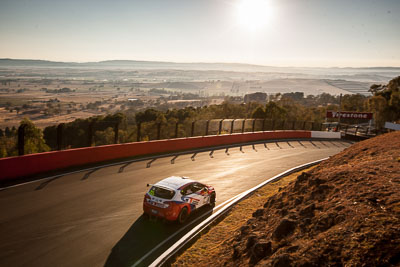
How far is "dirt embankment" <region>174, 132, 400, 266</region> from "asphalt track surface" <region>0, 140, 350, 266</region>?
68.8 inches

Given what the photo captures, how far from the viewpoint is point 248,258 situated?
5.91 metres

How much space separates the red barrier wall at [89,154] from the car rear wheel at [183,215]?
861 centimetres

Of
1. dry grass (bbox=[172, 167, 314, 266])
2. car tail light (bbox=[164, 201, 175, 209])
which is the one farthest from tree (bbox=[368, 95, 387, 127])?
car tail light (bbox=[164, 201, 175, 209])

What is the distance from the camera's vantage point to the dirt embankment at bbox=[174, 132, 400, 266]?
4.73 metres

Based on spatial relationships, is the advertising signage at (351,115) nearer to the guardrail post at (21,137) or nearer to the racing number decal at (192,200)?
the racing number decal at (192,200)

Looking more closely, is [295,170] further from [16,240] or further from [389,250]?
[16,240]

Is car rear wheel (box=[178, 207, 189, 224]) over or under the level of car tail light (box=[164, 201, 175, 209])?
under

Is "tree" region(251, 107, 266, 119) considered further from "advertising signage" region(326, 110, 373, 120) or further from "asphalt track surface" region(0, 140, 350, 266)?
"asphalt track surface" region(0, 140, 350, 266)

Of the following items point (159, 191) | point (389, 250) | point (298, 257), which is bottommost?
point (159, 191)

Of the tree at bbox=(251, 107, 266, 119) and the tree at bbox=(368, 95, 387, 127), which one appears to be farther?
the tree at bbox=(368, 95, 387, 127)

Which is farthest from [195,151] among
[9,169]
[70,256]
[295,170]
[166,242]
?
[70,256]

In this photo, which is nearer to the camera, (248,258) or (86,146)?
(248,258)

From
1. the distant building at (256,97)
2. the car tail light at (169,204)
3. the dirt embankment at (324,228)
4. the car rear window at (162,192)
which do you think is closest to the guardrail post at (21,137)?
→ the car rear window at (162,192)

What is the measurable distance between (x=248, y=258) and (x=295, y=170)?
1195cm
